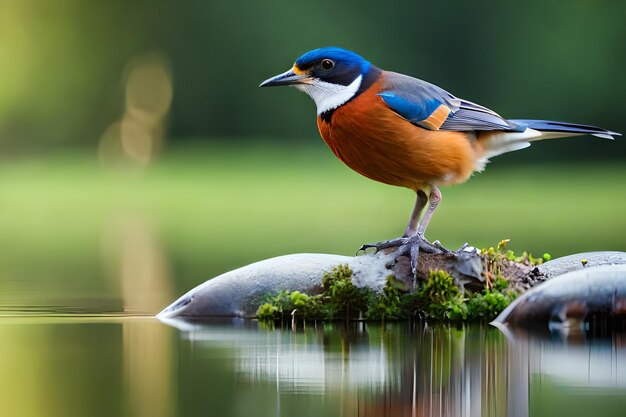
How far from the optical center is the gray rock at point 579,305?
313 inches

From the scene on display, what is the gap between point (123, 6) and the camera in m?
34.8

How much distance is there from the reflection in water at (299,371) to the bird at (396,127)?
1212 millimetres

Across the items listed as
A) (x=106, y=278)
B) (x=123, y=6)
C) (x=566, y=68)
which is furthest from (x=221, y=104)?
(x=106, y=278)

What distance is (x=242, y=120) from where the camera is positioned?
3328 centimetres

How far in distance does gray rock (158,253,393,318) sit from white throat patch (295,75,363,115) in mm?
1155

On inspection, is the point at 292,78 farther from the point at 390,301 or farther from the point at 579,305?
the point at 579,305

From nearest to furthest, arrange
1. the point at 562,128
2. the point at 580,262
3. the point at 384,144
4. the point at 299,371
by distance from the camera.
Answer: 1. the point at 299,371
2. the point at 384,144
3. the point at 580,262
4. the point at 562,128

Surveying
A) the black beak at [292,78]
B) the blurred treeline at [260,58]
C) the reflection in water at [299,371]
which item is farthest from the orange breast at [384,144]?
the blurred treeline at [260,58]

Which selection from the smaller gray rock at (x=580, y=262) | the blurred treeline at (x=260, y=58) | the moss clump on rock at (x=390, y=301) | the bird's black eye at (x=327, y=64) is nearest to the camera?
the moss clump on rock at (x=390, y=301)

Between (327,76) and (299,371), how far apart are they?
3.03m

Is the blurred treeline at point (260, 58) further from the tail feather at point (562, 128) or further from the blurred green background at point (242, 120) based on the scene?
the tail feather at point (562, 128)

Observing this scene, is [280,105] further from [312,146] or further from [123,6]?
[123,6]

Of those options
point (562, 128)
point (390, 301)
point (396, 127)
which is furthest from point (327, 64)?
point (562, 128)

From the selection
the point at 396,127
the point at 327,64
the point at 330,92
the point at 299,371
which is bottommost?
the point at 299,371
